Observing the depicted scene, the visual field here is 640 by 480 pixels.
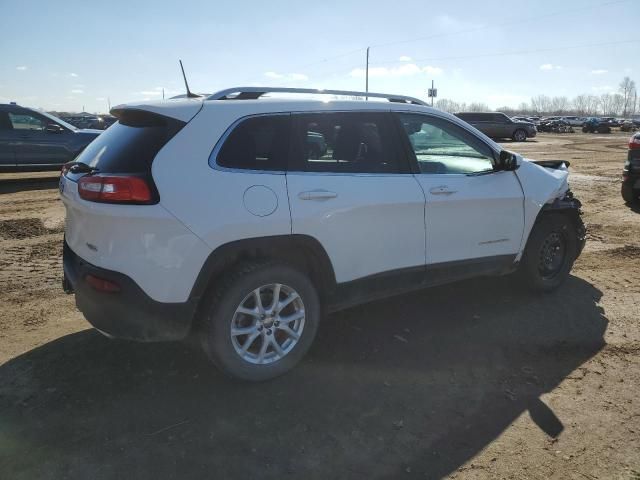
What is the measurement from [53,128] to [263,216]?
10.9 meters

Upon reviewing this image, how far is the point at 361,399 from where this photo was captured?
312 cm

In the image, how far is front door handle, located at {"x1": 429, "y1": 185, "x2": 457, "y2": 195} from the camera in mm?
3789

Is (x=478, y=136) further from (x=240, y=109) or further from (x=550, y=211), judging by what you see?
(x=240, y=109)

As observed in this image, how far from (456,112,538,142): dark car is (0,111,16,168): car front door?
26.4 metres

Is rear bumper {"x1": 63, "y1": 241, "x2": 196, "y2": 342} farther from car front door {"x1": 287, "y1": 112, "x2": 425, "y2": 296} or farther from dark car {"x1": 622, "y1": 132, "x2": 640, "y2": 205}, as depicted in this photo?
dark car {"x1": 622, "y1": 132, "x2": 640, "y2": 205}

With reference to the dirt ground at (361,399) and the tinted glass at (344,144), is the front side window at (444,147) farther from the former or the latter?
the dirt ground at (361,399)

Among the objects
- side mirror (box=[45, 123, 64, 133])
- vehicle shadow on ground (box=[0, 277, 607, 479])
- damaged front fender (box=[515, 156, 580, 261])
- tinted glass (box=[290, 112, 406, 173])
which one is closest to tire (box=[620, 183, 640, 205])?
damaged front fender (box=[515, 156, 580, 261])

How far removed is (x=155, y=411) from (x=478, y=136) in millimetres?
3255

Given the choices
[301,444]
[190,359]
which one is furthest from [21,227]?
[301,444]

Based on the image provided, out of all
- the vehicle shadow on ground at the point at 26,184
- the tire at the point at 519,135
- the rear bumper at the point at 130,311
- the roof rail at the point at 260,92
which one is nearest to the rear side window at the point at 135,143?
the roof rail at the point at 260,92

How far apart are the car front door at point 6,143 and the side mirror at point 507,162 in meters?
11.1

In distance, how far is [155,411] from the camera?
9.76 ft

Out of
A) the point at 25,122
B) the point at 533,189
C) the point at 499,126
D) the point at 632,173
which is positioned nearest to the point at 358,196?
the point at 533,189

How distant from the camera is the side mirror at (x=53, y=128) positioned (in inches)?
465
